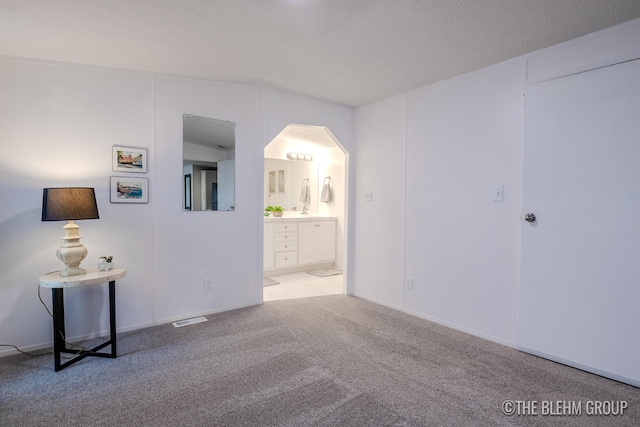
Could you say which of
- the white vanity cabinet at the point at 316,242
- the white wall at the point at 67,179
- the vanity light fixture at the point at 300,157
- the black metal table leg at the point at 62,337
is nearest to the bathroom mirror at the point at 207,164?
the white wall at the point at 67,179

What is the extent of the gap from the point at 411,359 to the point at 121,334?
2.33 m

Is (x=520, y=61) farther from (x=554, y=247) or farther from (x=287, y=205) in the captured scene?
(x=287, y=205)

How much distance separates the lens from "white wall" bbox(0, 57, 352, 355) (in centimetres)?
247

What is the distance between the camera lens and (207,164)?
3252 millimetres

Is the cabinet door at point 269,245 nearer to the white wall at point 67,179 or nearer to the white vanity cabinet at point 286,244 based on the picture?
the white vanity cabinet at point 286,244

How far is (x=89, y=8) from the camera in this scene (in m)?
1.90

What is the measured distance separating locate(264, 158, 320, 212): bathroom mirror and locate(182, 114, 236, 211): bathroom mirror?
1.99 m

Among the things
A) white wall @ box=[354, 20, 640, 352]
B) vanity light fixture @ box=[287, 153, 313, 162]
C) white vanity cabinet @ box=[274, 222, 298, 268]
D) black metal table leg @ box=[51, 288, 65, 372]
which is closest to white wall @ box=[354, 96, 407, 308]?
white wall @ box=[354, 20, 640, 352]

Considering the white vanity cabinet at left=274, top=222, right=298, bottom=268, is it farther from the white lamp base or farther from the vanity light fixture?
the white lamp base

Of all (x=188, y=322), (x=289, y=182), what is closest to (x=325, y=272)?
(x=289, y=182)

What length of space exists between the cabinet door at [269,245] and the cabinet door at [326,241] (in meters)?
0.83

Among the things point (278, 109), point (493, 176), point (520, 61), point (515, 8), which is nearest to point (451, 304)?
point (493, 176)

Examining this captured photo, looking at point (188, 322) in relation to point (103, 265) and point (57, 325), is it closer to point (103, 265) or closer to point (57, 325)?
point (103, 265)

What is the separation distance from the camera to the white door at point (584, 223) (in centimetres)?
209
